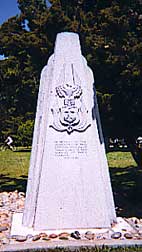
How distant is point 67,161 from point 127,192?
14.5 feet

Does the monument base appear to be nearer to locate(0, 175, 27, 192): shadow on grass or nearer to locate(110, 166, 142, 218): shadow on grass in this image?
locate(110, 166, 142, 218): shadow on grass

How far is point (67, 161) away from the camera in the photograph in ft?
19.6

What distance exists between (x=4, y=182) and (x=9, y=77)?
3267 millimetres

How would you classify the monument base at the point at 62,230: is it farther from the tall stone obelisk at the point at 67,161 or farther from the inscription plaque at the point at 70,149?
the inscription plaque at the point at 70,149

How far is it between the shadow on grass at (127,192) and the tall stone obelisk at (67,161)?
59.9 inches

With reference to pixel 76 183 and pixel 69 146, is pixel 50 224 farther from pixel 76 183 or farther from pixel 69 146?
pixel 69 146

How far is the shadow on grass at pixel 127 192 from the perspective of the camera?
779 cm

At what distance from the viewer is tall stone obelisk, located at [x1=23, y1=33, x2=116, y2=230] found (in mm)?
5926

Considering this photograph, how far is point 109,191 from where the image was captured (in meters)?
6.18

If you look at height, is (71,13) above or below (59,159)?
above

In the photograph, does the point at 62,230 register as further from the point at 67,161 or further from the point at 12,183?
the point at 12,183

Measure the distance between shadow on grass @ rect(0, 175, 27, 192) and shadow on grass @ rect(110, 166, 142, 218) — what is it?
→ 2615 millimetres

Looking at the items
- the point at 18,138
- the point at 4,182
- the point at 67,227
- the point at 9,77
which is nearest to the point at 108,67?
the point at 67,227

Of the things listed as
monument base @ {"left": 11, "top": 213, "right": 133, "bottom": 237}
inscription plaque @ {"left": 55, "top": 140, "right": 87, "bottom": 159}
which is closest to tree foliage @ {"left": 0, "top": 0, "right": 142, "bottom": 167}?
inscription plaque @ {"left": 55, "top": 140, "right": 87, "bottom": 159}
